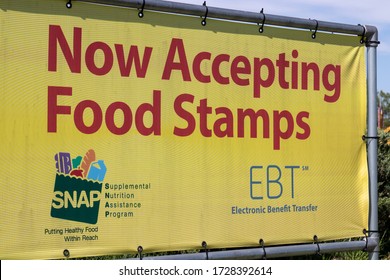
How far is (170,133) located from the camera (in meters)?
6.30

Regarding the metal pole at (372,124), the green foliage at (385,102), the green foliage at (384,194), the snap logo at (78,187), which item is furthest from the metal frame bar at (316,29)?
the green foliage at (385,102)

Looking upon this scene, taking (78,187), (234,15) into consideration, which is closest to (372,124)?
(234,15)

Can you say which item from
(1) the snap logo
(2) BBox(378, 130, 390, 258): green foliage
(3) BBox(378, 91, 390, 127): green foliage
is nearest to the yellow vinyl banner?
(1) the snap logo

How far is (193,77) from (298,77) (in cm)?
120

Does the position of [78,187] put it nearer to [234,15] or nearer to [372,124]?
[234,15]

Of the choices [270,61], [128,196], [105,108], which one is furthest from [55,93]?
[270,61]

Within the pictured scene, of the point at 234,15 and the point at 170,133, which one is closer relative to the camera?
the point at 170,133

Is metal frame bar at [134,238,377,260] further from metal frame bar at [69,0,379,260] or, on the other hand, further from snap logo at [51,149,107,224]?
snap logo at [51,149,107,224]

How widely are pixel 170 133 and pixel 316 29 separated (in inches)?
78.1

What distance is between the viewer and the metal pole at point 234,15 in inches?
243

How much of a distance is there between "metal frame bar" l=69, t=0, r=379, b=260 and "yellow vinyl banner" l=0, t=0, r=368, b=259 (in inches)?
3.0

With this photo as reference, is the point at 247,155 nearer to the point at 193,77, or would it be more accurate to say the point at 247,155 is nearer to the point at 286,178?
the point at 286,178

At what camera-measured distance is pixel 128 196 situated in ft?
20.0

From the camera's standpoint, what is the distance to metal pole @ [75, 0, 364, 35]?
617 centimetres
